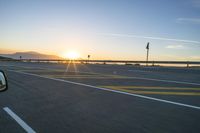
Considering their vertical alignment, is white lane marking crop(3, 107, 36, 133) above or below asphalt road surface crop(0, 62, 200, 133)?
below

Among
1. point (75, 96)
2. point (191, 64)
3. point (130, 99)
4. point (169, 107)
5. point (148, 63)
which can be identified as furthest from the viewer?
point (148, 63)

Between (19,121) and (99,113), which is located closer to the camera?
(19,121)

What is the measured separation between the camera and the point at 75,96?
27.7ft

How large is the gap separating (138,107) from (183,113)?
1.21 metres

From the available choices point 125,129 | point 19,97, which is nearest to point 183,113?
point 125,129

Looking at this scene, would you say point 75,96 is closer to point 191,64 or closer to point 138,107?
point 138,107

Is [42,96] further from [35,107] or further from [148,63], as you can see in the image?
[148,63]

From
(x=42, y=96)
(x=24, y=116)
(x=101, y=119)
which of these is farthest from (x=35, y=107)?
(x=101, y=119)

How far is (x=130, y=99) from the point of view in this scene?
7895 mm

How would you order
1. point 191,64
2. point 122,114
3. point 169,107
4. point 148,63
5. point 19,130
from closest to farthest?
point 19,130, point 122,114, point 169,107, point 191,64, point 148,63

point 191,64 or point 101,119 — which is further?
point 191,64

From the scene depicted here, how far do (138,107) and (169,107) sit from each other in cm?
86

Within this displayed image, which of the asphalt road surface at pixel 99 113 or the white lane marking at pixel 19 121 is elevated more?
the asphalt road surface at pixel 99 113

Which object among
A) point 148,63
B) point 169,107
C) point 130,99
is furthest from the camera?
point 148,63
